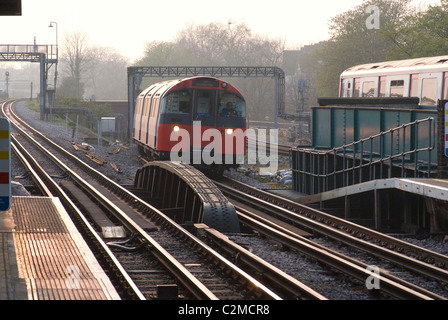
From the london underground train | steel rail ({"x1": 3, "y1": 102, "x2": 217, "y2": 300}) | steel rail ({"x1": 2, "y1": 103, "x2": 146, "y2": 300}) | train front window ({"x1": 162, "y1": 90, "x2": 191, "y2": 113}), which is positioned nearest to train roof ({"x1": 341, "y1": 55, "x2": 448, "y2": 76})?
the london underground train

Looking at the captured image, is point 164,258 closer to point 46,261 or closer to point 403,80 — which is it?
point 46,261

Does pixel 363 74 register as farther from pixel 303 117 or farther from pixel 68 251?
pixel 303 117

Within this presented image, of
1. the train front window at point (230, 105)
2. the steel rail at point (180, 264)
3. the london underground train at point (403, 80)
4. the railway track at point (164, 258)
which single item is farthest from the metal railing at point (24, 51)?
the railway track at point (164, 258)

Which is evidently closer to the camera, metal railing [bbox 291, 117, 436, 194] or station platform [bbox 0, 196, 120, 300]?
station platform [bbox 0, 196, 120, 300]

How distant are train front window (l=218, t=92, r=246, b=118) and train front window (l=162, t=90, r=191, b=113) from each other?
1.01 metres

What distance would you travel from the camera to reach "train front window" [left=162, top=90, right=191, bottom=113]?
21484 millimetres

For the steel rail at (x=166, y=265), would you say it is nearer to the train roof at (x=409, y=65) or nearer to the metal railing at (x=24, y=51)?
the train roof at (x=409, y=65)

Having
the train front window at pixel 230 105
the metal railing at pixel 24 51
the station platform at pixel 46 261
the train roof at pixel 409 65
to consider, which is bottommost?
the station platform at pixel 46 261

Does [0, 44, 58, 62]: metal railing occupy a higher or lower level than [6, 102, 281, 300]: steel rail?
higher

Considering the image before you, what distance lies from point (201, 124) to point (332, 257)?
40.7ft

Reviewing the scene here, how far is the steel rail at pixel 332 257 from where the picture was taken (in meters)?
7.81

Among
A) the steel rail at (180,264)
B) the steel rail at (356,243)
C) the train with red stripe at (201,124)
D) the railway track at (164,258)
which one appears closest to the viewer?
the steel rail at (180,264)

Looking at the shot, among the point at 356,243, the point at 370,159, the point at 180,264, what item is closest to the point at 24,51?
the point at 370,159

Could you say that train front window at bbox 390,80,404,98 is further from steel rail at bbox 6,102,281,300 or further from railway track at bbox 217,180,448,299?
steel rail at bbox 6,102,281,300
